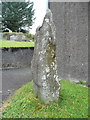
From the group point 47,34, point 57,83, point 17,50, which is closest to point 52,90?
point 57,83

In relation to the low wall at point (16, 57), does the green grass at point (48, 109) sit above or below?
below

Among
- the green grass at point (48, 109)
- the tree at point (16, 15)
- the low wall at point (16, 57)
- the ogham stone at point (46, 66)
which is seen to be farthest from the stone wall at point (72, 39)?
the tree at point (16, 15)

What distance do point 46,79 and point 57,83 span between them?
28cm

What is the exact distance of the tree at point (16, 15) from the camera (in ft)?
Result: 90.0

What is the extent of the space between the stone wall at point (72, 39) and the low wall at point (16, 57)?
4.63m

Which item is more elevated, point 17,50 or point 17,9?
point 17,9

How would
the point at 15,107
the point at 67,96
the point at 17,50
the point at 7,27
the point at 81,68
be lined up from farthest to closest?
the point at 7,27 < the point at 17,50 < the point at 81,68 < the point at 67,96 < the point at 15,107

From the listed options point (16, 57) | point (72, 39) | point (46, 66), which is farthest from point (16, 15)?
point (46, 66)

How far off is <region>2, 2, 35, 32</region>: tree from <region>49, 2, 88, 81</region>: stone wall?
20760 mm

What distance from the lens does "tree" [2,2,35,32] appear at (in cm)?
2742

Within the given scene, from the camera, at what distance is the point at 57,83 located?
4.14 meters

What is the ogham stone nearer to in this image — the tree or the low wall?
the low wall

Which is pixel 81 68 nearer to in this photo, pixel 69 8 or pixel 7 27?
pixel 69 8

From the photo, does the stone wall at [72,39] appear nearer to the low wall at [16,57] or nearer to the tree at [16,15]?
the low wall at [16,57]
